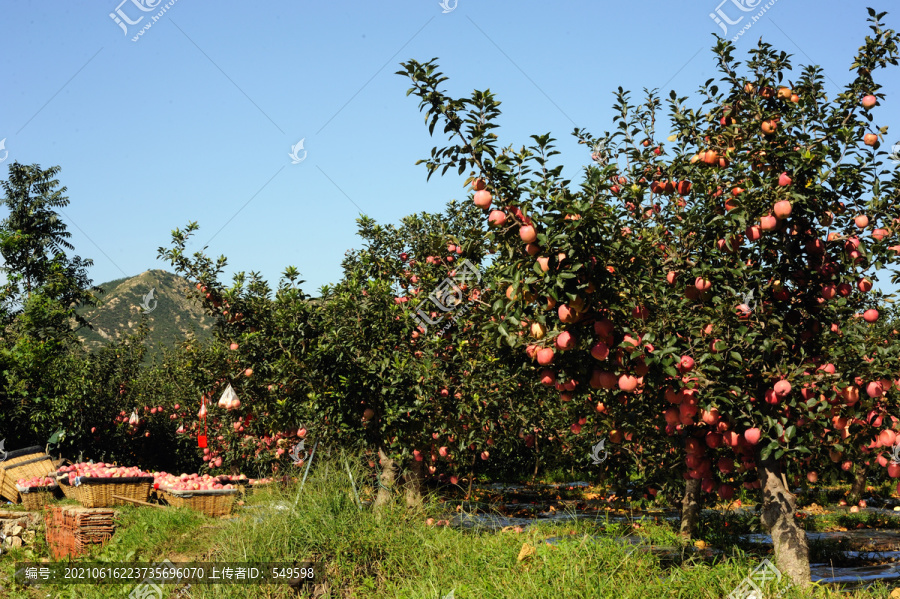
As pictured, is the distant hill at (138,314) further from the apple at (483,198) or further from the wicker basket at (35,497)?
the apple at (483,198)

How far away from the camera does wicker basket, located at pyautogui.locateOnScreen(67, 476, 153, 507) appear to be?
10.1 m

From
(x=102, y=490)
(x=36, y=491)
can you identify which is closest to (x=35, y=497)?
(x=36, y=491)

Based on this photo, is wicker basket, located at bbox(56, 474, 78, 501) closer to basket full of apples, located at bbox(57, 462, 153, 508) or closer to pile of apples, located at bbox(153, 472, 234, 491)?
basket full of apples, located at bbox(57, 462, 153, 508)

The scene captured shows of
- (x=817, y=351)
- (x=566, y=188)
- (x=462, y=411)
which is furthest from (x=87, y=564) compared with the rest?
(x=817, y=351)

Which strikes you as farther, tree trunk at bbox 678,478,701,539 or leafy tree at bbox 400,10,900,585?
tree trunk at bbox 678,478,701,539

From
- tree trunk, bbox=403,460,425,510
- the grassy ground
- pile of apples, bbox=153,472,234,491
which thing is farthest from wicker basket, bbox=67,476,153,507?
tree trunk, bbox=403,460,425,510

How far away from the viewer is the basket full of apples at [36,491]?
1075 centimetres

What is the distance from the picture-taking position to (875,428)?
196 inches

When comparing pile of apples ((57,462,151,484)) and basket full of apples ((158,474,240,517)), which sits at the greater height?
pile of apples ((57,462,151,484))

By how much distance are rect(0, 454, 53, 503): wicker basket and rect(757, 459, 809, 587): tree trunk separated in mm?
11881

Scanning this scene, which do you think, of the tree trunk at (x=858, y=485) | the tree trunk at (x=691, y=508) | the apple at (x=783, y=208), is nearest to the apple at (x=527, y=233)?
the apple at (x=783, y=208)

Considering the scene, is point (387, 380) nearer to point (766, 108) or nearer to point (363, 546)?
point (363, 546)

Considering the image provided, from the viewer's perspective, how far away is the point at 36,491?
10930mm

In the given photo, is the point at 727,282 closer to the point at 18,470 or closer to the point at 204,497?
the point at 204,497
